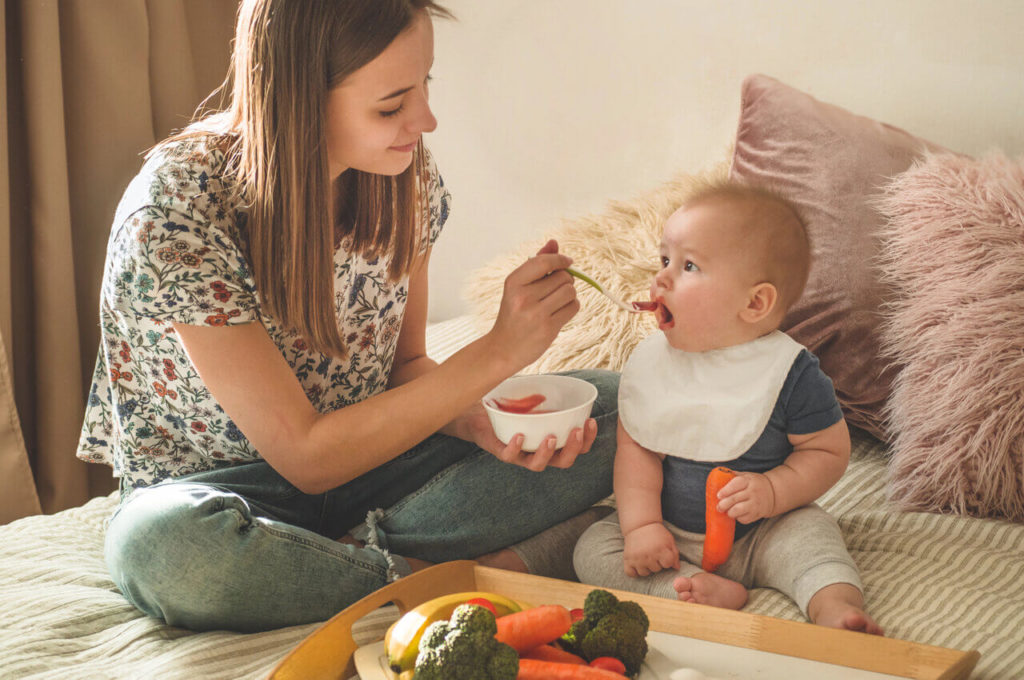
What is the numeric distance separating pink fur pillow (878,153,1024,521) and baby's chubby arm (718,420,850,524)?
231 mm

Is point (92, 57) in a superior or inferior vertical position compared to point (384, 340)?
superior

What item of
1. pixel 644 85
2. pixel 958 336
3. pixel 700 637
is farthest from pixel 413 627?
pixel 644 85

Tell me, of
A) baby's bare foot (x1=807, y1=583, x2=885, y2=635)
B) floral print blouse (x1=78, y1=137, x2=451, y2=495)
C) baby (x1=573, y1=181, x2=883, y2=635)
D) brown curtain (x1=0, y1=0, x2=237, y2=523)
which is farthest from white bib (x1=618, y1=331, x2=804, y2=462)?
brown curtain (x1=0, y1=0, x2=237, y2=523)

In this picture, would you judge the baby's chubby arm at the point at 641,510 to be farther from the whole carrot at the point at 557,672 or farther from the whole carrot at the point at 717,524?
the whole carrot at the point at 557,672

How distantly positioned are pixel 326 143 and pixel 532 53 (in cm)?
124

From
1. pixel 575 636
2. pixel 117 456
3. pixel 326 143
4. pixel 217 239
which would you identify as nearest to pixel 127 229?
pixel 217 239

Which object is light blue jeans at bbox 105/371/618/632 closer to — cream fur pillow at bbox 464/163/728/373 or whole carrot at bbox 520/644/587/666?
cream fur pillow at bbox 464/163/728/373

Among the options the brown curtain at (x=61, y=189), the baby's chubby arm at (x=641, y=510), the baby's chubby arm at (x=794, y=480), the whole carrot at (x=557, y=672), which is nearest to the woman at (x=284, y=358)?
the baby's chubby arm at (x=641, y=510)

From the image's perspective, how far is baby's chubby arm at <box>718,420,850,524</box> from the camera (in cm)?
123

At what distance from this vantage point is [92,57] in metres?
2.04

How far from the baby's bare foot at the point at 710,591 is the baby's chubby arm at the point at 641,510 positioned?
0.23 feet

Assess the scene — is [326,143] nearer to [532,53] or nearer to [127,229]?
[127,229]

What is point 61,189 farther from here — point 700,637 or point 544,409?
point 700,637

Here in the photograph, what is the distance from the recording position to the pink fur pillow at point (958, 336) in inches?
54.4
